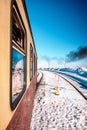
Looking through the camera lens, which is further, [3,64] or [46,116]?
[46,116]

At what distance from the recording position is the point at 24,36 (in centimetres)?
343

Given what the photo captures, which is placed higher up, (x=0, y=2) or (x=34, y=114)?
(x=0, y=2)

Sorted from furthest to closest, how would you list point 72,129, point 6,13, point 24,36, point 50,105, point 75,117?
point 50,105 → point 75,117 → point 72,129 → point 24,36 → point 6,13

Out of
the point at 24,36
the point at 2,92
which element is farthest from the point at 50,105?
the point at 2,92

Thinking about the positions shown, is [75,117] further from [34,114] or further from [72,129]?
[34,114]

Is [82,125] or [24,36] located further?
[82,125]

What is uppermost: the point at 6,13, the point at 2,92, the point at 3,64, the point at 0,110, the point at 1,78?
the point at 6,13

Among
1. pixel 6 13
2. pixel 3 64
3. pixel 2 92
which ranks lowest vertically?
pixel 2 92

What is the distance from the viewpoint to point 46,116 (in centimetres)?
583

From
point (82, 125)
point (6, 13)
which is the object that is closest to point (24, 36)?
point (6, 13)

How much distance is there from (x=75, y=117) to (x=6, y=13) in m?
5.08

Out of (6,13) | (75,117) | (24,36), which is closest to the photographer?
(6,13)

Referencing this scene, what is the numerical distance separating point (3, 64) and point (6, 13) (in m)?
0.51

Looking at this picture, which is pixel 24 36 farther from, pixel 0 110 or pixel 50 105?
pixel 50 105
